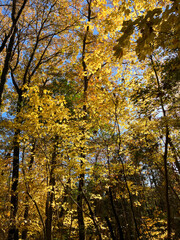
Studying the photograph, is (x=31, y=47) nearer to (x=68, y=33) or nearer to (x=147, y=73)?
(x=68, y=33)

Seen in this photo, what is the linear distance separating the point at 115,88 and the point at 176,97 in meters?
1.79

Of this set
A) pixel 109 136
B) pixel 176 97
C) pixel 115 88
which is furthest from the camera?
pixel 109 136

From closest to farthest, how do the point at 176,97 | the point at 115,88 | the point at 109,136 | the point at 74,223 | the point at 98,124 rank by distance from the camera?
the point at 176,97 < the point at 115,88 < the point at 98,124 < the point at 109,136 < the point at 74,223

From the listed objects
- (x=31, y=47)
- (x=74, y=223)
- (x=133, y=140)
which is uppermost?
(x=31, y=47)

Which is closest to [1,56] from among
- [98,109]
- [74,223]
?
[98,109]

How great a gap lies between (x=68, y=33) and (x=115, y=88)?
561cm

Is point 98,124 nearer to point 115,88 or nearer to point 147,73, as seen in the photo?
point 115,88

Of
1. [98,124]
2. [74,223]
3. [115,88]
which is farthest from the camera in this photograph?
[74,223]

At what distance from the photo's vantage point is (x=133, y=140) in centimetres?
543

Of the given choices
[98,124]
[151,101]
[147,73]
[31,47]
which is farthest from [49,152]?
[31,47]

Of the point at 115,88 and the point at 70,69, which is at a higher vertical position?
the point at 70,69

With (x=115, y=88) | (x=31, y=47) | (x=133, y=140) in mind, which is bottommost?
(x=133, y=140)

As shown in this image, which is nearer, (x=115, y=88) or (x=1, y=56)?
(x=115, y=88)

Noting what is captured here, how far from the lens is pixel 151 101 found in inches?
138
